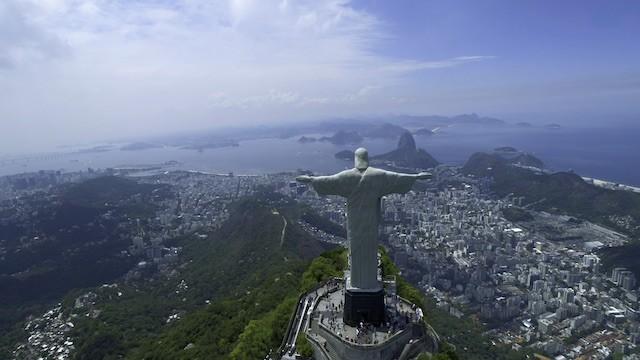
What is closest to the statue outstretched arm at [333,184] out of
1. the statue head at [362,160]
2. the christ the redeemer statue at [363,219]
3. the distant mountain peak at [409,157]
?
the christ the redeemer statue at [363,219]

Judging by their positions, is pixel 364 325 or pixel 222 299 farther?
pixel 222 299

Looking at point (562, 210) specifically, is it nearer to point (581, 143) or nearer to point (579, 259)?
point (579, 259)

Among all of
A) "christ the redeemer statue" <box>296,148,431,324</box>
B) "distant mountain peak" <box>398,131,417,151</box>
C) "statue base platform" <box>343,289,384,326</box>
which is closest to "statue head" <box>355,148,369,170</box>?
"christ the redeemer statue" <box>296,148,431,324</box>

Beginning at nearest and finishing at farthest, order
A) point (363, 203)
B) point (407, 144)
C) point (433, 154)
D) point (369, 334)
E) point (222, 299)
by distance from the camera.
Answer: point (369, 334)
point (363, 203)
point (222, 299)
point (407, 144)
point (433, 154)

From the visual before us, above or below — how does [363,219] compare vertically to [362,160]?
below

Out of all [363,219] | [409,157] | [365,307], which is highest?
[363,219]

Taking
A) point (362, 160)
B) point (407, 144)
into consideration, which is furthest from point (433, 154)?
point (362, 160)

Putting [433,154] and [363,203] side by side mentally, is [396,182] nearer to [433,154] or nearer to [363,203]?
[363,203]
